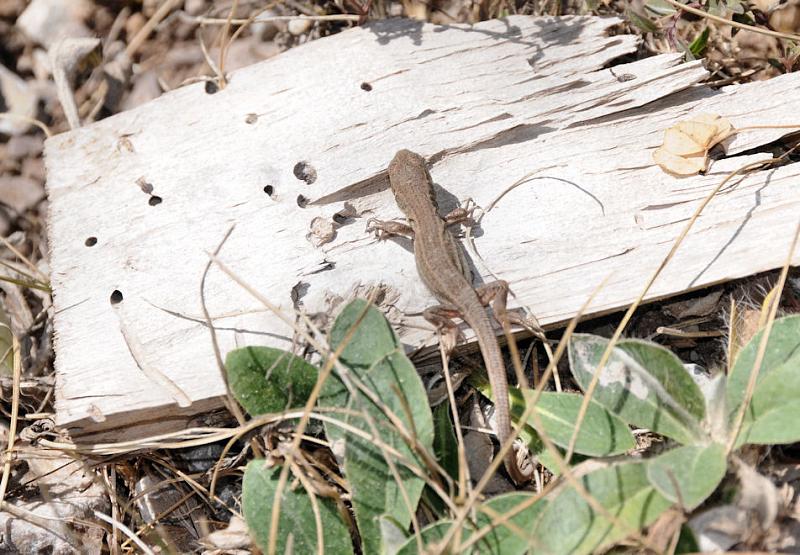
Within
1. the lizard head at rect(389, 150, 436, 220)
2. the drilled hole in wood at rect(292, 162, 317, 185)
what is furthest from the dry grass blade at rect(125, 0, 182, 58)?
the lizard head at rect(389, 150, 436, 220)

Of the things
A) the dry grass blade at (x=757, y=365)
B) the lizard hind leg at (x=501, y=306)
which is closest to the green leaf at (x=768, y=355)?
the dry grass blade at (x=757, y=365)

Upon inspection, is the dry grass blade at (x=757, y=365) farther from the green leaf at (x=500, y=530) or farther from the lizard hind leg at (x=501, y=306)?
the lizard hind leg at (x=501, y=306)

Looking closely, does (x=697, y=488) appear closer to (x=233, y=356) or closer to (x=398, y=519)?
(x=398, y=519)

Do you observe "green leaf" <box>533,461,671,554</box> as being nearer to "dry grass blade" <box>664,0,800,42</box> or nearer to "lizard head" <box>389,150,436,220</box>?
"lizard head" <box>389,150,436,220</box>

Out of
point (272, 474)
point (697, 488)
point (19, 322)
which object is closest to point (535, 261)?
point (697, 488)

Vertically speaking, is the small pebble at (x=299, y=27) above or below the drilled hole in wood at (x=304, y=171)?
above

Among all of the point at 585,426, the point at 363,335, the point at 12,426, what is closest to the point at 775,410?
the point at 585,426
